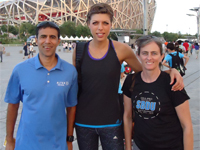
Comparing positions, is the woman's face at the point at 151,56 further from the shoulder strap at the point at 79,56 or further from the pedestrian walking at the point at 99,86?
the shoulder strap at the point at 79,56

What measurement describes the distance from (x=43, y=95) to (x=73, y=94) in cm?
30

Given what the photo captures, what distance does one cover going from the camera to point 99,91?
196 centimetres

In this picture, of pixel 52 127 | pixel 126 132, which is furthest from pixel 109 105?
pixel 52 127

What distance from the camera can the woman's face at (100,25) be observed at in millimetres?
1940

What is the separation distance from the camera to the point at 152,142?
69.9 inches

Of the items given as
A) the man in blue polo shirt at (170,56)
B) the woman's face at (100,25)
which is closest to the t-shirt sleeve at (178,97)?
the woman's face at (100,25)

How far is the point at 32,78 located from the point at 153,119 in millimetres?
1104

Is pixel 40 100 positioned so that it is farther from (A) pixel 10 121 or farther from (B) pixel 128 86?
Answer: (B) pixel 128 86

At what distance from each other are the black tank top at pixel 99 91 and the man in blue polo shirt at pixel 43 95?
13 centimetres

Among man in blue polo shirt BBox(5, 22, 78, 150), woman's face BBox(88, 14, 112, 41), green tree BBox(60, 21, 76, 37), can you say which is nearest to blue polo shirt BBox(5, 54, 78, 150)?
man in blue polo shirt BBox(5, 22, 78, 150)

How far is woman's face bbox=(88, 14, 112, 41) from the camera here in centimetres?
194

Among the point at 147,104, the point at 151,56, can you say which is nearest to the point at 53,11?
the point at 151,56

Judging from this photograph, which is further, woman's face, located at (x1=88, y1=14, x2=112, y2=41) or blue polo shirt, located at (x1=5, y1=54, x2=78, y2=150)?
woman's face, located at (x1=88, y1=14, x2=112, y2=41)

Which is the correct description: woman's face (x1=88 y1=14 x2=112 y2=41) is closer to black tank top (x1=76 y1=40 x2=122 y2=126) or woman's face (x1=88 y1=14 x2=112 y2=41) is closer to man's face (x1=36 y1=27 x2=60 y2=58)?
black tank top (x1=76 y1=40 x2=122 y2=126)
